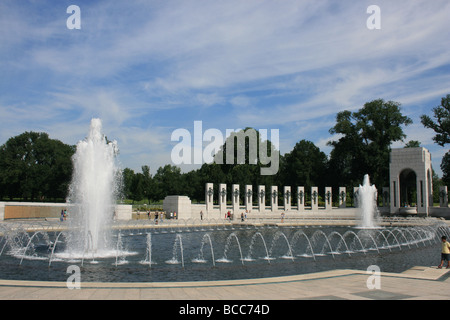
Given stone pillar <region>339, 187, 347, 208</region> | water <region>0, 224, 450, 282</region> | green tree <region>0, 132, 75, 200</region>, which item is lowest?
water <region>0, 224, 450, 282</region>

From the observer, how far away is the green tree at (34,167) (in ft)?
194

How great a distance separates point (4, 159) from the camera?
59.8m

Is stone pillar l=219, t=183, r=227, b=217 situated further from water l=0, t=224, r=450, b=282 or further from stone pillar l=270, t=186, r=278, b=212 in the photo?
water l=0, t=224, r=450, b=282

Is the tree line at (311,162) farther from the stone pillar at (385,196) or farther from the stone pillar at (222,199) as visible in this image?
the stone pillar at (222,199)

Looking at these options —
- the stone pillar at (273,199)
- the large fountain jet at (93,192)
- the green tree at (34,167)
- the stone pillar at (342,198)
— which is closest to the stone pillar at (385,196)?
the stone pillar at (342,198)

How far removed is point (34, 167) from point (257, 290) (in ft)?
196

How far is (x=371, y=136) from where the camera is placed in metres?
59.8

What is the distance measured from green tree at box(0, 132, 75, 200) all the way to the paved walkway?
54.3 m

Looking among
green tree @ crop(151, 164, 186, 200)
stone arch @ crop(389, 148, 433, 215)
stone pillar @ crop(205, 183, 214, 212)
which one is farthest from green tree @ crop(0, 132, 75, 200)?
stone arch @ crop(389, 148, 433, 215)

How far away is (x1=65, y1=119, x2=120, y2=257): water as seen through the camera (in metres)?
17.7

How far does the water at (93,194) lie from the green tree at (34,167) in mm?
44026
